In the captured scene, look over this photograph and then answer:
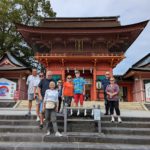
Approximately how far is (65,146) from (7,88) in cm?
1415

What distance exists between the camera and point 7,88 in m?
18.1

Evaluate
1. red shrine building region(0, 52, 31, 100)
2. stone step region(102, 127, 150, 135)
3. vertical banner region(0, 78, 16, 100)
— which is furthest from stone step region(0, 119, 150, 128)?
vertical banner region(0, 78, 16, 100)

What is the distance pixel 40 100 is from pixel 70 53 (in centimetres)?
1436

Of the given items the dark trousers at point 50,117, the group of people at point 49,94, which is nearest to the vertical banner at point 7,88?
the group of people at point 49,94

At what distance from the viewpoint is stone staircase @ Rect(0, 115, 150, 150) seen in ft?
17.0

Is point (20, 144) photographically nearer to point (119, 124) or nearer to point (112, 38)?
point (119, 124)

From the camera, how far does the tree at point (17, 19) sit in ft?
86.6

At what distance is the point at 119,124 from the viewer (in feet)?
21.8

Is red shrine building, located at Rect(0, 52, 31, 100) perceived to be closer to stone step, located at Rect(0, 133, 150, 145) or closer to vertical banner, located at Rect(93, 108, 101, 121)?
stone step, located at Rect(0, 133, 150, 145)

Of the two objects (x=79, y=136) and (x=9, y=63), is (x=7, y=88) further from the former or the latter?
(x=79, y=136)

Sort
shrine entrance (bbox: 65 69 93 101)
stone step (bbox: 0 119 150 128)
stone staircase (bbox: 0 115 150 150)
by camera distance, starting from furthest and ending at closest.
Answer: shrine entrance (bbox: 65 69 93 101)
stone step (bbox: 0 119 150 128)
stone staircase (bbox: 0 115 150 150)

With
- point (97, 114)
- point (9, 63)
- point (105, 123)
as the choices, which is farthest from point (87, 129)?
point (9, 63)

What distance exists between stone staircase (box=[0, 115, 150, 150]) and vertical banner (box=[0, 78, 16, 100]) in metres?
11.2

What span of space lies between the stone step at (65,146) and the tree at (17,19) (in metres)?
22.1
